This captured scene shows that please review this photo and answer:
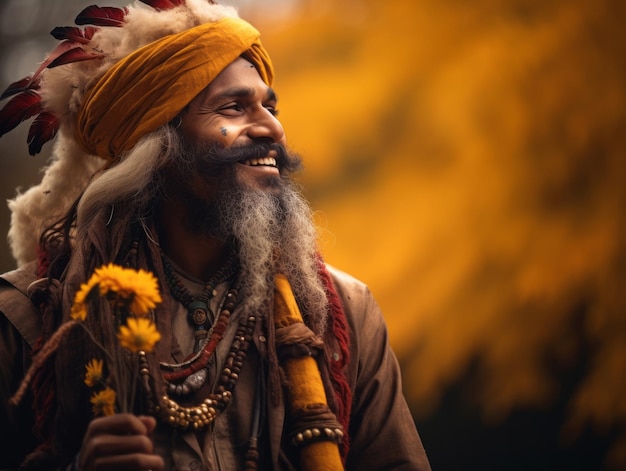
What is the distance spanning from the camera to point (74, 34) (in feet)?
8.24

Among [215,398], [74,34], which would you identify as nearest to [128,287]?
[215,398]

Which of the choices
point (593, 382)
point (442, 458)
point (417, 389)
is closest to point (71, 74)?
point (417, 389)

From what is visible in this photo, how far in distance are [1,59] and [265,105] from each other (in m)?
1.78

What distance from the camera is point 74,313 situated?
1.67 metres

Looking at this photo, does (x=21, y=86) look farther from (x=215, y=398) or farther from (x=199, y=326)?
(x=215, y=398)

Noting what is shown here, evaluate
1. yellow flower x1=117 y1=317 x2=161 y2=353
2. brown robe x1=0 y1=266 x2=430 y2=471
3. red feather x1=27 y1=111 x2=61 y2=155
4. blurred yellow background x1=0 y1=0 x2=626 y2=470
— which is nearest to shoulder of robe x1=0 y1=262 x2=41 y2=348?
brown robe x1=0 y1=266 x2=430 y2=471

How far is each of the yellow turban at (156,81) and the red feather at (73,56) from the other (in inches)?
4.4

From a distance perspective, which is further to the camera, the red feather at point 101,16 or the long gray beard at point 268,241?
the red feather at point 101,16

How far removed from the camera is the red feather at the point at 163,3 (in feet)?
8.16

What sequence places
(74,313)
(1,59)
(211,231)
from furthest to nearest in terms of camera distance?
1. (1,59)
2. (211,231)
3. (74,313)

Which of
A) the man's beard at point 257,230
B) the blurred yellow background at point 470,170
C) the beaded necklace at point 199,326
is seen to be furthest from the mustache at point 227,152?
the blurred yellow background at point 470,170

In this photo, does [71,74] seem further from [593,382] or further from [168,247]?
[593,382]

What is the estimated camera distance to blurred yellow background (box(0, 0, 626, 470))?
3.53 metres

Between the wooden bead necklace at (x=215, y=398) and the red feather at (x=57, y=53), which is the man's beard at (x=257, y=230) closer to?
the wooden bead necklace at (x=215, y=398)
